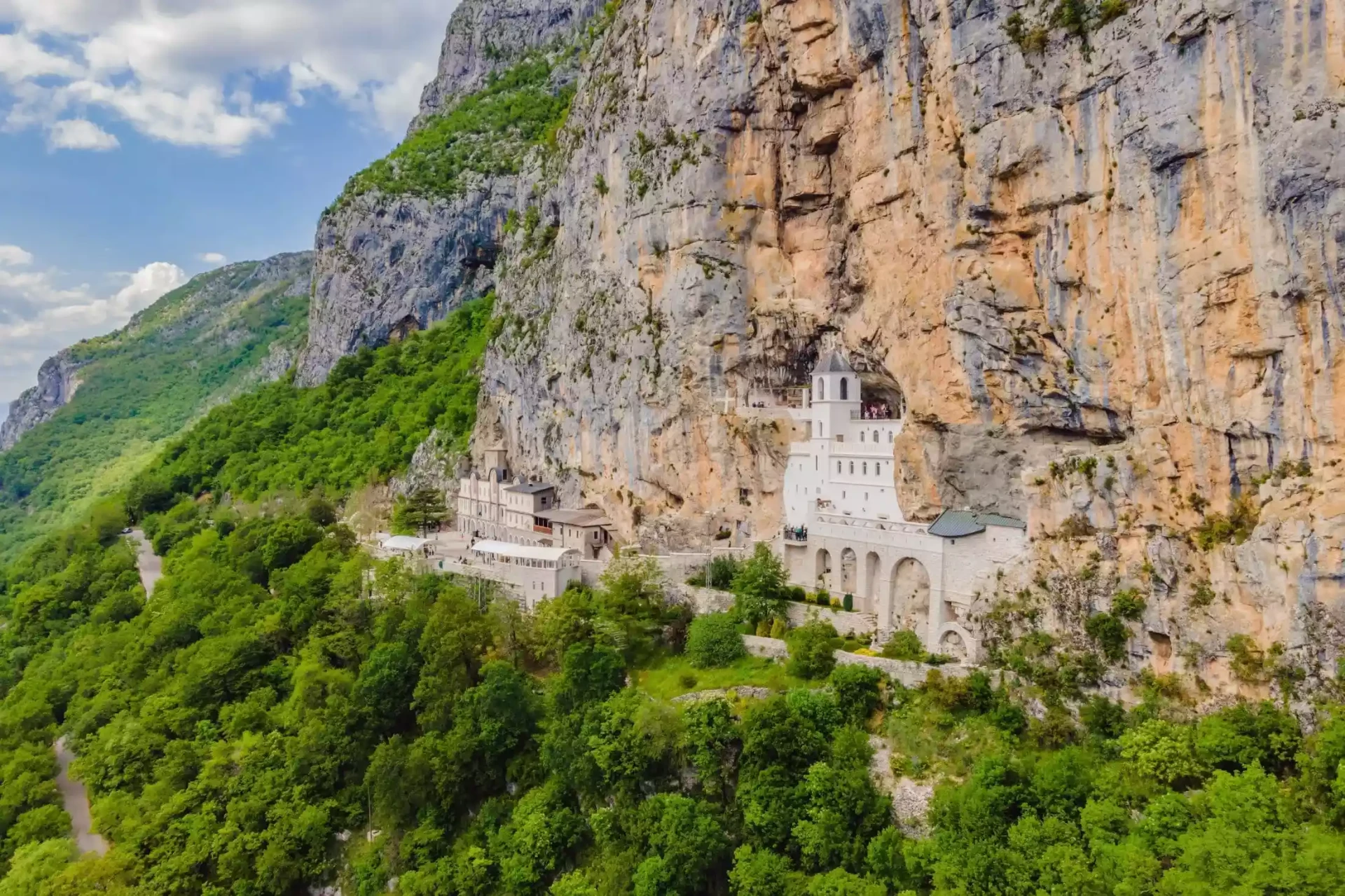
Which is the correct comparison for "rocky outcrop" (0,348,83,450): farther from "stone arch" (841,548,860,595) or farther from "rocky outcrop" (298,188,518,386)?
"stone arch" (841,548,860,595)

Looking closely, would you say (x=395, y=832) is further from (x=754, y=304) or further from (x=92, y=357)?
(x=92, y=357)

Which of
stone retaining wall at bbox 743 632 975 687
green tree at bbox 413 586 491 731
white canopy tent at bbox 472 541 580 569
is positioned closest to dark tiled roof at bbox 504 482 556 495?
white canopy tent at bbox 472 541 580 569

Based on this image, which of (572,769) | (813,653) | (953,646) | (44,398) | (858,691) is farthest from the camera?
(44,398)

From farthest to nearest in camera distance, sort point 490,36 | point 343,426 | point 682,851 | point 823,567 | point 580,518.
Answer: point 490,36 < point 343,426 < point 580,518 < point 823,567 < point 682,851

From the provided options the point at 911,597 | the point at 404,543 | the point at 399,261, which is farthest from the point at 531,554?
the point at 399,261

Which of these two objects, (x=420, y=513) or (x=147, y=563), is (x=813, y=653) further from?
(x=147, y=563)

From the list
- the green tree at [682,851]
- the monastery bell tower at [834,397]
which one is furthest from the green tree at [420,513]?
the green tree at [682,851]
